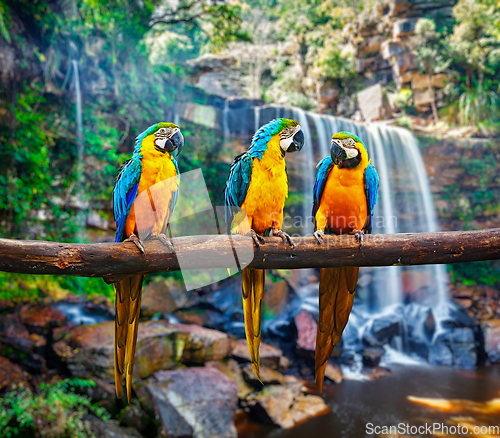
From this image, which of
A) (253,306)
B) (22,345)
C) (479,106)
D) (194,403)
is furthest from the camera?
→ (479,106)

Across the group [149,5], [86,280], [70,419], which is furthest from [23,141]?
[70,419]

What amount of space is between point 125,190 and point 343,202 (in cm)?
124

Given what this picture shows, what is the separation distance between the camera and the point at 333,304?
1.80m

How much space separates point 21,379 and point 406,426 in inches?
178

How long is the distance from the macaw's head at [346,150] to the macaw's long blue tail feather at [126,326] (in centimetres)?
122

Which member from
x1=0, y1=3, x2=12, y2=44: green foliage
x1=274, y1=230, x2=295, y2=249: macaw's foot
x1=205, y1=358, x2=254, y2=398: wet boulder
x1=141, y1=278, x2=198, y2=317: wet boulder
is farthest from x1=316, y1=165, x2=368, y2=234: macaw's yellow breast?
x1=0, y1=3, x2=12, y2=44: green foliage

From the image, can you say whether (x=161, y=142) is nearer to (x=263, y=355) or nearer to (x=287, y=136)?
(x=287, y=136)

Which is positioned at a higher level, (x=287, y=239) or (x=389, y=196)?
(x=287, y=239)

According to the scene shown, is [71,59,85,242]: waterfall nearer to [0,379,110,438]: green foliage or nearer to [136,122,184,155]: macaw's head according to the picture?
[0,379,110,438]: green foliage

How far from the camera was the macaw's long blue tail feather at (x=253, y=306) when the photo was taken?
5.49 feet

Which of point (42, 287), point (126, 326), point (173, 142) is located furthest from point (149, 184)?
point (42, 287)

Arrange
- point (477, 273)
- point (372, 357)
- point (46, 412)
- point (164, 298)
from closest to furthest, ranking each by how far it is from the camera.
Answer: point (46, 412) < point (372, 357) < point (164, 298) < point (477, 273)

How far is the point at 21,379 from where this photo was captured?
12.5ft

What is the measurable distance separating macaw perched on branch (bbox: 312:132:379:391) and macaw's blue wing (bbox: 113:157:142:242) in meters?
1.01
